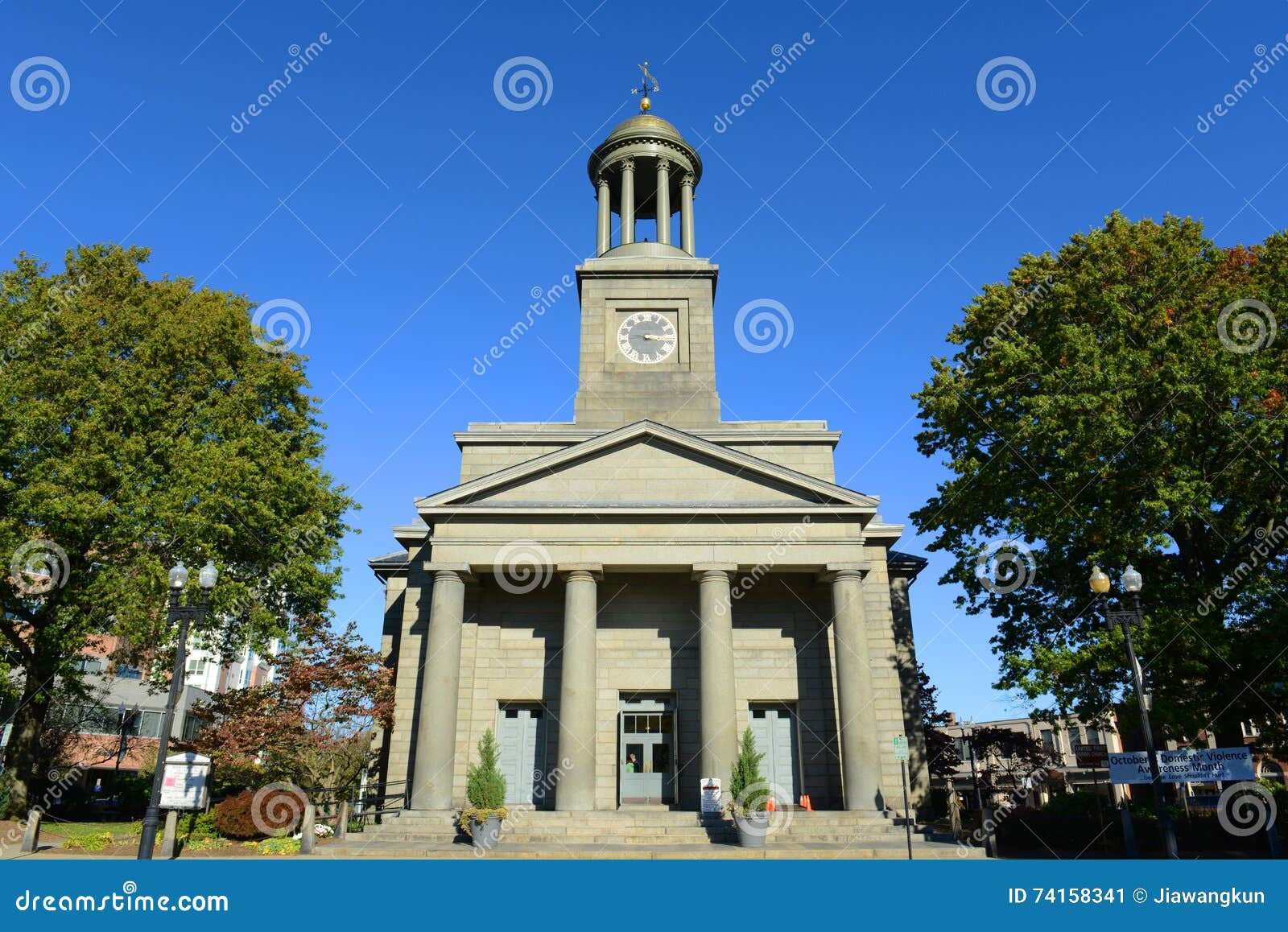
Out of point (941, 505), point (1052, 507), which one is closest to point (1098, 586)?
point (1052, 507)

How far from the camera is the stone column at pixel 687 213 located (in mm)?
36844

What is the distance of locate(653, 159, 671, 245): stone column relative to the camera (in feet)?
120

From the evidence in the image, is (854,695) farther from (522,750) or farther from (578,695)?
(522,750)

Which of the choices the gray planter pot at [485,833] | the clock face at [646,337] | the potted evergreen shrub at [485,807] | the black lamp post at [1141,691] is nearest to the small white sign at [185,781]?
the potted evergreen shrub at [485,807]

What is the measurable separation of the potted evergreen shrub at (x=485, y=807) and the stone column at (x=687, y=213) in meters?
23.1

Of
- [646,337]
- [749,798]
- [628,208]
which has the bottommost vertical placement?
[749,798]

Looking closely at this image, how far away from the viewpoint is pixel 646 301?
3550 centimetres

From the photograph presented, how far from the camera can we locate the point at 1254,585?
20.8 meters

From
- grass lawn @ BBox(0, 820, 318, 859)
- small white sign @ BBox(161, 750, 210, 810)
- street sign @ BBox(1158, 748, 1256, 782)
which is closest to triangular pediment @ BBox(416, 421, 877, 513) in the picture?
small white sign @ BBox(161, 750, 210, 810)

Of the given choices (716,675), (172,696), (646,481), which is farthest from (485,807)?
(646,481)

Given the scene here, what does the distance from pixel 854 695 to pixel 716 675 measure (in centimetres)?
403

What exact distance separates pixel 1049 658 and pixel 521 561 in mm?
15074

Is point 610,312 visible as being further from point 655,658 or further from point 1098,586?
point 1098,586

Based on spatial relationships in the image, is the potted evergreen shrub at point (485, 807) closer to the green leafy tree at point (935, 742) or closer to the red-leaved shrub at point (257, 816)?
the red-leaved shrub at point (257, 816)
